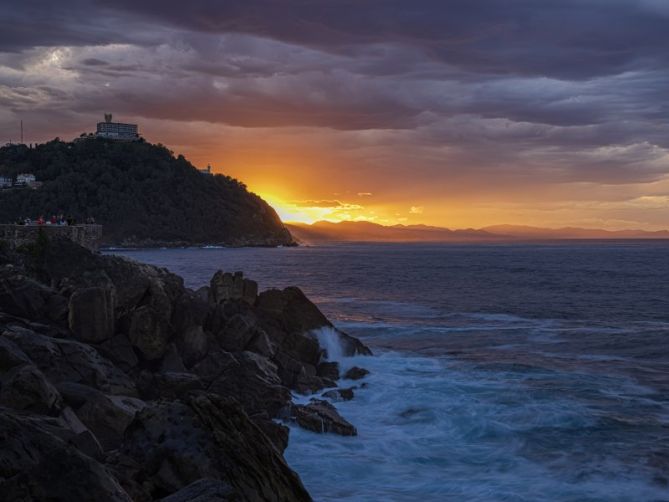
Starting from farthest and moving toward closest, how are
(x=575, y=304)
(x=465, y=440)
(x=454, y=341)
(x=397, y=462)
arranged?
(x=575, y=304), (x=454, y=341), (x=465, y=440), (x=397, y=462)

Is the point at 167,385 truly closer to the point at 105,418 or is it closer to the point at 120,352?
the point at 105,418

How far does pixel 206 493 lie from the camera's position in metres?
9.55

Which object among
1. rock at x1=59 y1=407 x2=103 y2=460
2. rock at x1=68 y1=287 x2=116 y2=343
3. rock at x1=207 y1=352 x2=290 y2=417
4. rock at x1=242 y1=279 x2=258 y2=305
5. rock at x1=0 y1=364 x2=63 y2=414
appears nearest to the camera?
rock at x1=59 y1=407 x2=103 y2=460

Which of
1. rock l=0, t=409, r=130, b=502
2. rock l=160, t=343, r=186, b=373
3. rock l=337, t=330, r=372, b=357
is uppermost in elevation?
rock l=0, t=409, r=130, b=502

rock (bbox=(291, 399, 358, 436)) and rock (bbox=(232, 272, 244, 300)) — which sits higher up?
rock (bbox=(232, 272, 244, 300))

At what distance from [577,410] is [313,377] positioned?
36.0ft

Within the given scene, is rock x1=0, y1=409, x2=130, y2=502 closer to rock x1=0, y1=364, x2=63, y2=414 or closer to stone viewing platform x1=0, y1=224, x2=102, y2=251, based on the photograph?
rock x1=0, y1=364, x2=63, y2=414

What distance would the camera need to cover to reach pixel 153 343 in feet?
81.3

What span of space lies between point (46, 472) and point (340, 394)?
60.4 ft

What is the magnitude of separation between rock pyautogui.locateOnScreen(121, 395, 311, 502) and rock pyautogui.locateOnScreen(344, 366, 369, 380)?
56.7 feet

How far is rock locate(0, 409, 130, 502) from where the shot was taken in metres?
8.98

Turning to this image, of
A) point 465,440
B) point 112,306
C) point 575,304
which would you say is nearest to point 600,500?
point 465,440

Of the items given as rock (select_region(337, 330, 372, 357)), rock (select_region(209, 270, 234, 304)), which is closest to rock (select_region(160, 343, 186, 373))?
rock (select_region(209, 270, 234, 304))

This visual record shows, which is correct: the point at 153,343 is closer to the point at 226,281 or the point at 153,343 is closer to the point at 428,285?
the point at 226,281
